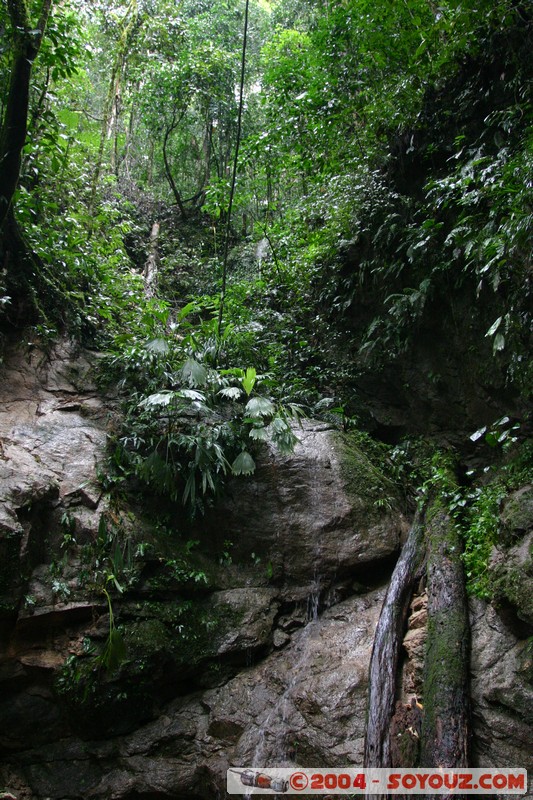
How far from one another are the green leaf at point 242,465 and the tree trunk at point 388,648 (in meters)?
1.92

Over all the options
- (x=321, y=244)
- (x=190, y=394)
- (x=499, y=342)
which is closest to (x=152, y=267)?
(x=321, y=244)

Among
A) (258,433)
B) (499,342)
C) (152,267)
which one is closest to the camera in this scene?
(499,342)

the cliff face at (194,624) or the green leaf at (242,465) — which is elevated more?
the green leaf at (242,465)

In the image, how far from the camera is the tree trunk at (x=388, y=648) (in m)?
4.04

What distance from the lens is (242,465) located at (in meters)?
5.95

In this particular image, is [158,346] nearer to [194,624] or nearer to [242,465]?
[242,465]

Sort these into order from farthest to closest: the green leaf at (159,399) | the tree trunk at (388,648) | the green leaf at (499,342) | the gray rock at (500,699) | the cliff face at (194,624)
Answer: the green leaf at (159,399) < the cliff face at (194,624) < the green leaf at (499,342) < the tree trunk at (388,648) < the gray rock at (500,699)

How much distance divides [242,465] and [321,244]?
4375 millimetres

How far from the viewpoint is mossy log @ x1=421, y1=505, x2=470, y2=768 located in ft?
12.4

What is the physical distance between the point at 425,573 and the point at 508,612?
100 cm

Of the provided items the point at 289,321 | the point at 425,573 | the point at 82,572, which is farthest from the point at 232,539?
the point at 289,321

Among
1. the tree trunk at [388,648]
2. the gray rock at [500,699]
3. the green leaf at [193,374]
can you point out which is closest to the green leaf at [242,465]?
the green leaf at [193,374]

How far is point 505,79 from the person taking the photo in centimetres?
600

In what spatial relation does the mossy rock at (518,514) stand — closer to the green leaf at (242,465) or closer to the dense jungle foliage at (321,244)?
the dense jungle foliage at (321,244)
